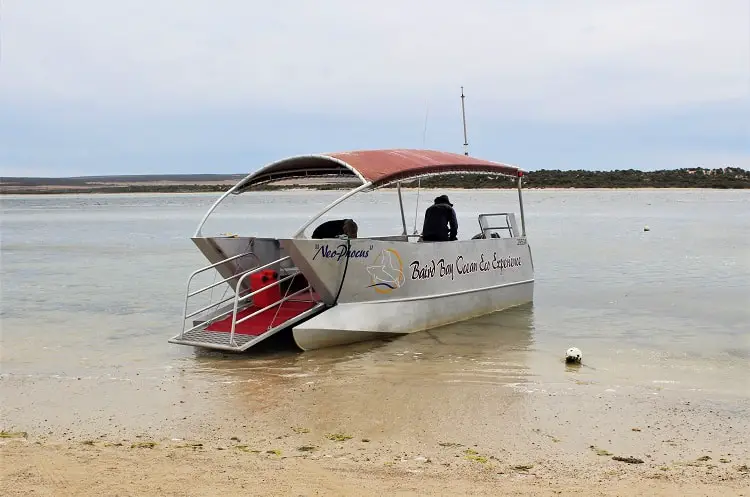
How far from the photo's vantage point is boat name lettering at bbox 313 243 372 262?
9039 mm

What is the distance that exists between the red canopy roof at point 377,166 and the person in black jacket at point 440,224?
23.5 inches

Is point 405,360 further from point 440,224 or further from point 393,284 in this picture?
point 440,224

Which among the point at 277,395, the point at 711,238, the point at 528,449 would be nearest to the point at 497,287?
the point at 277,395

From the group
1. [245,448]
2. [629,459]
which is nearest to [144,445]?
[245,448]

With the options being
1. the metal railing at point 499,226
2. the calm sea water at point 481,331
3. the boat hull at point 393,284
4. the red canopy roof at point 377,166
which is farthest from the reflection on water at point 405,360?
the metal railing at point 499,226

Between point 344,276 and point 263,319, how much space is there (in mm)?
1237

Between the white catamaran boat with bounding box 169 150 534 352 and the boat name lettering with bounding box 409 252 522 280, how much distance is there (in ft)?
Answer: 0.05

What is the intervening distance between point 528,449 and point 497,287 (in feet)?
21.6

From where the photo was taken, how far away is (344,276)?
9375mm

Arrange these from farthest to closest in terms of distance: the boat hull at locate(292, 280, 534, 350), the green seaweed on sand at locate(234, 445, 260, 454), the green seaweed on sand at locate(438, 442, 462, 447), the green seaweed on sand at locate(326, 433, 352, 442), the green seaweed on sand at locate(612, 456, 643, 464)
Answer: the boat hull at locate(292, 280, 534, 350) < the green seaweed on sand at locate(326, 433, 352, 442) < the green seaweed on sand at locate(438, 442, 462, 447) < the green seaweed on sand at locate(234, 445, 260, 454) < the green seaweed on sand at locate(612, 456, 643, 464)

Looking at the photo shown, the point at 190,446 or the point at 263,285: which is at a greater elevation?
the point at 263,285

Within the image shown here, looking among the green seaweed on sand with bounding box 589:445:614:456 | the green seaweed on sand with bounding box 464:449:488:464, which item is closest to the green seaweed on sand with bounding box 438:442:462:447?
the green seaweed on sand with bounding box 464:449:488:464

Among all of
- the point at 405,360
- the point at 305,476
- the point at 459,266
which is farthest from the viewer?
the point at 459,266

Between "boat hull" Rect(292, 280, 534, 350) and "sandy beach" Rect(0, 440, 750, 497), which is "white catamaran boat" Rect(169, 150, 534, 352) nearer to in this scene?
"boat hull" Rect(292, 280, 534, 350)
